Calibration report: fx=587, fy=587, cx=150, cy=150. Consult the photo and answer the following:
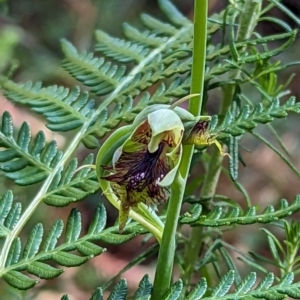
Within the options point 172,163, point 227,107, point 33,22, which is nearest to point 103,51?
point 227,107

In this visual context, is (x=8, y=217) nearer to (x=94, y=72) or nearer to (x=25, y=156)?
(x=25, y=156)

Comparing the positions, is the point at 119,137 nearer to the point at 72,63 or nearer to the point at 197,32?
the point at 197,32

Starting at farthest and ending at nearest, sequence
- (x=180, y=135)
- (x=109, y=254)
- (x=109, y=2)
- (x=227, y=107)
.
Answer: (x=109, y=2) → (x=109, y=254) → (x=227, y=107) → (x=180, y=135)

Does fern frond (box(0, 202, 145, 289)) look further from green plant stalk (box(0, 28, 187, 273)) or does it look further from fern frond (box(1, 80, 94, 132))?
fern frond (box(1, 80, 94, 132))

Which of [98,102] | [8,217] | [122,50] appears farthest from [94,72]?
[98,102]

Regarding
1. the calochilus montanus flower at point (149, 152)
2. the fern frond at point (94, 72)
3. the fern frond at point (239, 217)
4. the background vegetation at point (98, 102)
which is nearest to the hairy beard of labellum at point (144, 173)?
the calochilus montanus flower at point (149, 152)

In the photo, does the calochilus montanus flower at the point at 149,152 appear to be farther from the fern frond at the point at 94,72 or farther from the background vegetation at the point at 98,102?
the background vegetation at the point at 98,102

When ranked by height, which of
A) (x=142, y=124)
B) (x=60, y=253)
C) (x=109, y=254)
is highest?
(x=109, y=254)
